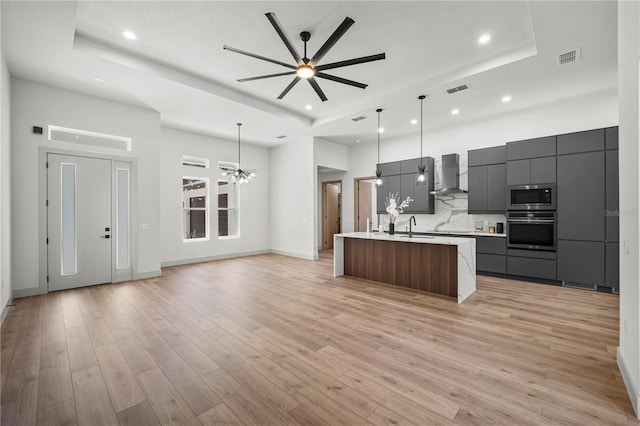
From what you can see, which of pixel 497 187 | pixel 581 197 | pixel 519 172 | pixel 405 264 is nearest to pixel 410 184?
pixel 497 187

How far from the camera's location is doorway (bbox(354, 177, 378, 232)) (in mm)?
8680

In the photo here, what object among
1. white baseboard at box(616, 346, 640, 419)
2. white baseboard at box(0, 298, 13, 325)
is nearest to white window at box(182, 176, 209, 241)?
white baseboard at box(0, 298, 13, 325)

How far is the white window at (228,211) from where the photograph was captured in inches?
324

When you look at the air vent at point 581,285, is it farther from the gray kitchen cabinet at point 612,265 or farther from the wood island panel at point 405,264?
the wood island panel at point 405,264

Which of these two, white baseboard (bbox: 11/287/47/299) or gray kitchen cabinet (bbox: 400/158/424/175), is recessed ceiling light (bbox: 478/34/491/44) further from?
white baseboard (bbox: 11/287/47/299)

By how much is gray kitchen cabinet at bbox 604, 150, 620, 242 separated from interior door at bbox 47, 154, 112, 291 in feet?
28.3

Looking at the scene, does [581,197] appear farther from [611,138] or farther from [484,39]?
[484,39]

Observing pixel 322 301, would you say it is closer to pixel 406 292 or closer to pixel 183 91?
pixel 406 292

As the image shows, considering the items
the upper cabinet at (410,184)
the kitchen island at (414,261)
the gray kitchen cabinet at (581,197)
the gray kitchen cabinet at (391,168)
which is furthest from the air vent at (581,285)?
the gray kitchen cabinet at (391,168)

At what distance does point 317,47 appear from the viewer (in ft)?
12.4

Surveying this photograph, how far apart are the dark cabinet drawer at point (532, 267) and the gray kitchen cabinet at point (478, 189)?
1.18m

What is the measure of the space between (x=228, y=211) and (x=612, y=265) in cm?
837

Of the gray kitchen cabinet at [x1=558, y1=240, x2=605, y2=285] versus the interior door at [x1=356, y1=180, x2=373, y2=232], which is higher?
the interior door at [x1=356, y1=180, x2=373, y2=232]

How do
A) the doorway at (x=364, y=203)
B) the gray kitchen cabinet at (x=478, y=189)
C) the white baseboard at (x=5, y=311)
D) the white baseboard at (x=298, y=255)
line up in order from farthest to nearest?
the doorway at (x=364, y=203) < the white baseboard at (x=298, y=255) < the gray kitchen cabinet at (x=478, y=189) < the white baseboard at (x=5, y=311)
